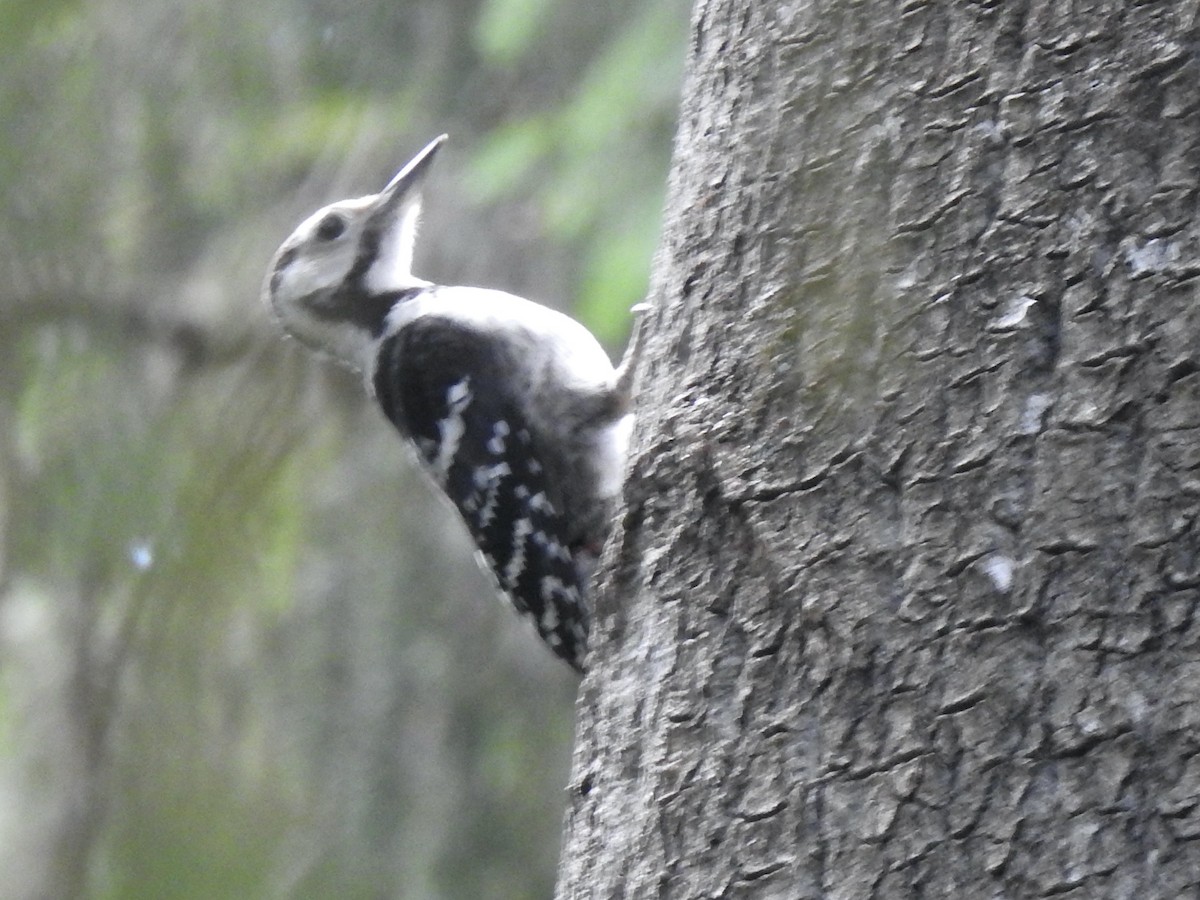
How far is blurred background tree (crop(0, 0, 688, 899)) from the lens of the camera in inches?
105

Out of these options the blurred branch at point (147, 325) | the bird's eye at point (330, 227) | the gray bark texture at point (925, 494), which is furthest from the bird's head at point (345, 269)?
the gray bark texture at point (925, 494)

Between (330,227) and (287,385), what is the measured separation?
0.64m

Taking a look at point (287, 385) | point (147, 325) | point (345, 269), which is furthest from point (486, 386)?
point (147, 325)

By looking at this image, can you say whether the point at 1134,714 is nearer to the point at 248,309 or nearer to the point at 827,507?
the point at 827,507

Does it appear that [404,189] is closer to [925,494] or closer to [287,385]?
[287,385]

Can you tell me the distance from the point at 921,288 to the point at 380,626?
8.57 ft

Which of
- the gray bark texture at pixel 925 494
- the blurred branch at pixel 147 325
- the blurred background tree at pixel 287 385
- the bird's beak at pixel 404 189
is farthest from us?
the bird's beak at pixel 404 189

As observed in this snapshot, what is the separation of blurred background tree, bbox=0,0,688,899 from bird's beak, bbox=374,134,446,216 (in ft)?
1.39

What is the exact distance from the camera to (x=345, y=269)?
129 inches

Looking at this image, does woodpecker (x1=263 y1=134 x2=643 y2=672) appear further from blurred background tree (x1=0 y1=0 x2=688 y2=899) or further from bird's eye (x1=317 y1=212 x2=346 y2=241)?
blurred background tree (x1=0 y1=0 x2=688 y2=899)

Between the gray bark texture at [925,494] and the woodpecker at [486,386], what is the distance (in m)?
0.80

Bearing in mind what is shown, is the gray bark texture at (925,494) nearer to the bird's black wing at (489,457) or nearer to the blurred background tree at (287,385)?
the blurred background tree at (287,385)

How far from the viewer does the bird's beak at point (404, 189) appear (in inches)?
128

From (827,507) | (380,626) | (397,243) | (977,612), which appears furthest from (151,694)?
(380,626)
